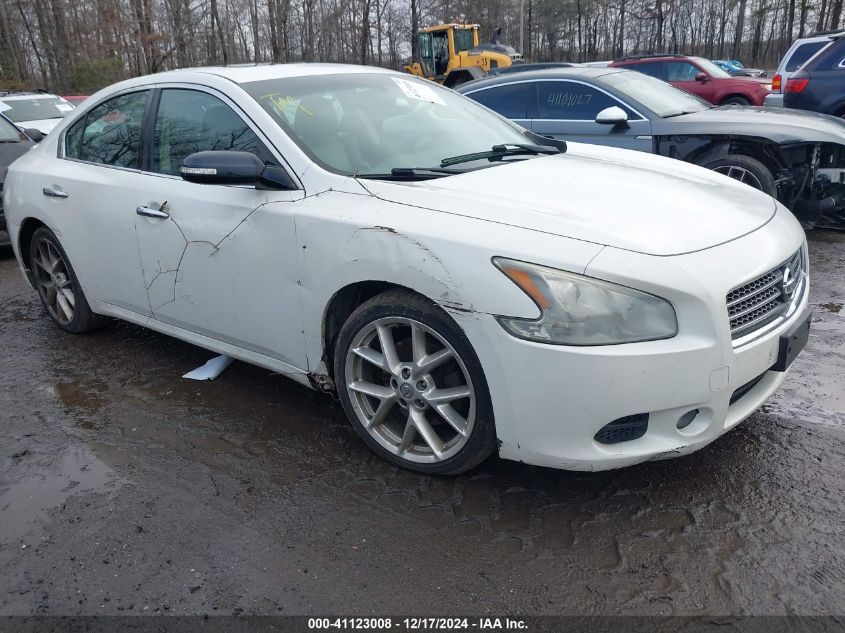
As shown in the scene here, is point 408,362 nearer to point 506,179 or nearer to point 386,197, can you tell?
point 386,197

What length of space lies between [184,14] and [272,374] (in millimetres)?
40734

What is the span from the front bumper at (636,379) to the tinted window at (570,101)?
4.94 metres

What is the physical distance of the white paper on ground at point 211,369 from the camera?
4000 mm

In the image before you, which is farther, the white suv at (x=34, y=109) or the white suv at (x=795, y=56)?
the white suv at (x=34, y=109)

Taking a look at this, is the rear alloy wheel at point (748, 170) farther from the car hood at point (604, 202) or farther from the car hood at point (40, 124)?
the car hood at point (40, 124)

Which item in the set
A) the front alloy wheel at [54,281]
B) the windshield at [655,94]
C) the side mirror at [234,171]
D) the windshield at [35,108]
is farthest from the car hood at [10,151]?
the windshield at [655,94]

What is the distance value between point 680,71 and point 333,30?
36.0 m

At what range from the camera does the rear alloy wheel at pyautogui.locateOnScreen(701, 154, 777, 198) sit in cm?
621

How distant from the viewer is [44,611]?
2285 mm

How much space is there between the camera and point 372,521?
2.65m

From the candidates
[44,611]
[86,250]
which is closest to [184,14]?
[86,250]

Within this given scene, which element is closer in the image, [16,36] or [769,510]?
[769,510]

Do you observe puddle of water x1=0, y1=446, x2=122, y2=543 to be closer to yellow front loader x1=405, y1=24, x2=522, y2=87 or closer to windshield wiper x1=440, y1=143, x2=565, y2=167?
windshield wiper x1=440, y1=143, x2=565, y2=167

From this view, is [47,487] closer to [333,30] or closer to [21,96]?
[21,96]
